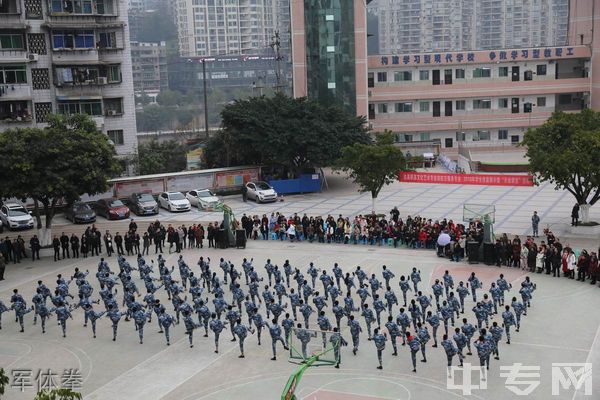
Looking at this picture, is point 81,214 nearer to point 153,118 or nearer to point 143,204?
point 143,204

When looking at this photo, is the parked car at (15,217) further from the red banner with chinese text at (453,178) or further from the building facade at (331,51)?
the building facade at (331,51)

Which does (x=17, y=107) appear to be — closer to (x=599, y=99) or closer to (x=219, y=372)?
(x=219, y=372)

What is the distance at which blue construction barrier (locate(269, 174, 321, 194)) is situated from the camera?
137ft

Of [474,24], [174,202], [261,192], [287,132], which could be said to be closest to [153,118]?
[474,24]

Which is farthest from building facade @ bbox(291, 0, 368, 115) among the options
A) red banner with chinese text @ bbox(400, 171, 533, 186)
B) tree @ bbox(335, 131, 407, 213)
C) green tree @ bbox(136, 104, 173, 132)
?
green tree @ bbox(136, 104, 173, 132)

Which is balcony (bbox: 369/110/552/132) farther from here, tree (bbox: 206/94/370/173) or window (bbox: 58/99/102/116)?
window (bbox: 58/99/102/116)

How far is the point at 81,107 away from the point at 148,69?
79.2 meters

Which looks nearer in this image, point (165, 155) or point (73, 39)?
point (73, 39)

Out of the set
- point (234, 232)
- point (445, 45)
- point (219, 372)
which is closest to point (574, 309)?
point (219, 372)

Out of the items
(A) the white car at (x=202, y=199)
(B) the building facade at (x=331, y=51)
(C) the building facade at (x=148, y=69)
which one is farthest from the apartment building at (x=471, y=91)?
(C) the building facade at (x=148, y=69)

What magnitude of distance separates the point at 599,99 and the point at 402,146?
14422 mm

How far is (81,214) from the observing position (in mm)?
35969

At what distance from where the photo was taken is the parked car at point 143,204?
37312 millimetres

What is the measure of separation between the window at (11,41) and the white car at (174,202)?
1073cm
